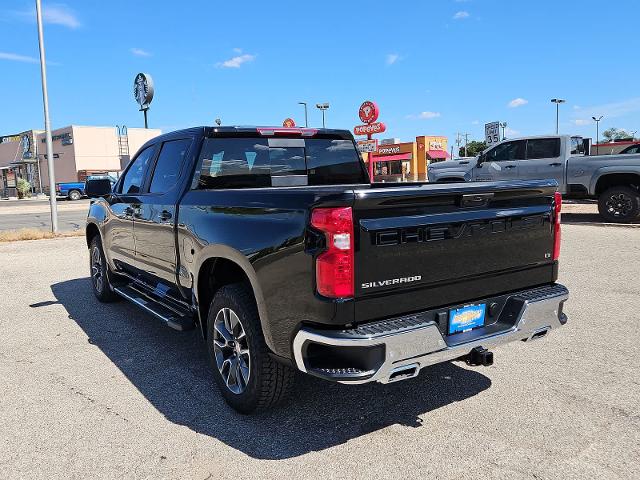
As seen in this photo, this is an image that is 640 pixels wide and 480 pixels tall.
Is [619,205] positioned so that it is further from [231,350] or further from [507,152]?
[231,350]

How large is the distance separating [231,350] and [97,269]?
3825 millimetres

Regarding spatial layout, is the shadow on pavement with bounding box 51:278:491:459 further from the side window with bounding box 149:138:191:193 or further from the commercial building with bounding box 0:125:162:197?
the commercial building with bounding box 0:125:162:197

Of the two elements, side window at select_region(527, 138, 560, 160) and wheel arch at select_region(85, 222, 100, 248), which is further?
side window at select_region(527, 138, 560, 160)

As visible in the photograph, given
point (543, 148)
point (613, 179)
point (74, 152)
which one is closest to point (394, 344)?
point (613, 179)

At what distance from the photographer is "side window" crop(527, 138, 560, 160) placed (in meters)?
13.3

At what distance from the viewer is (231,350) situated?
3479 mm

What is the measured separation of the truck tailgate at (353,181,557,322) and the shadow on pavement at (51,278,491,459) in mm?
874

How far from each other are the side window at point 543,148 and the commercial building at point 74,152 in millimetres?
47138

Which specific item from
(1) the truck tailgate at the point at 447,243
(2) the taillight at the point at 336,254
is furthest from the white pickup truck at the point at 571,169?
(2) the taillight at the point at 336,254

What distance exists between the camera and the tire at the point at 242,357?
10.3 ft

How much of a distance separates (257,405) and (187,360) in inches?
56.1

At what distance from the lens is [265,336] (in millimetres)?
3039

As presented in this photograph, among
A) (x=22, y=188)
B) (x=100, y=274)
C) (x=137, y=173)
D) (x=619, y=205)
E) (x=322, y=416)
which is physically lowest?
(x=322, y=416)

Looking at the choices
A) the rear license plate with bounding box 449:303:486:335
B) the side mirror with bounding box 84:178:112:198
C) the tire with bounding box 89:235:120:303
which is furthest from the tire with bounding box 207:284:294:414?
the tire with bounding box 89:235:120:303
